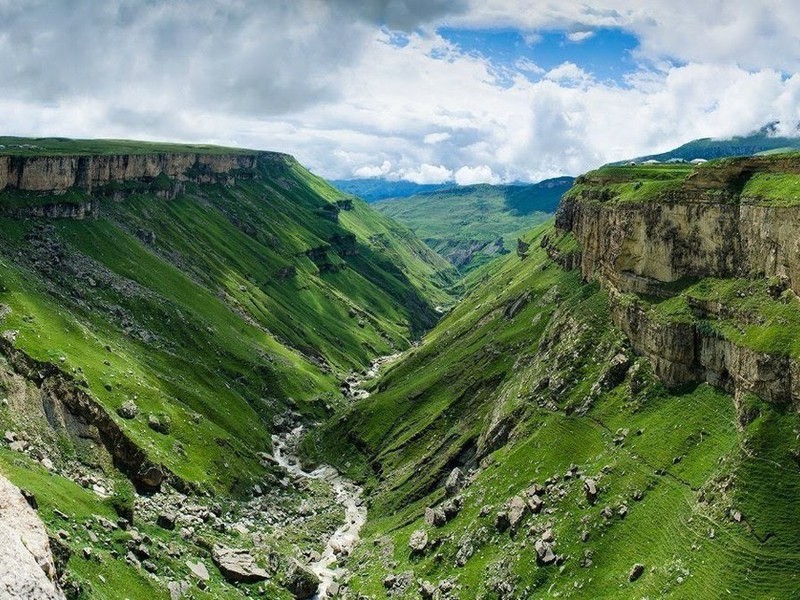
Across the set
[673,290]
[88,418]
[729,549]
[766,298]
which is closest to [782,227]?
[766,298]

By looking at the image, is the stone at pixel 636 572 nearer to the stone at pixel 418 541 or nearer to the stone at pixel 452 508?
the stone at pixel 452 508

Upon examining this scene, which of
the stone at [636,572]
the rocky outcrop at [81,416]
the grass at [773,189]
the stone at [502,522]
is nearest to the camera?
the stone at [636,572]

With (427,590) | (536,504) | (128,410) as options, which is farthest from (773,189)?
(128,410)

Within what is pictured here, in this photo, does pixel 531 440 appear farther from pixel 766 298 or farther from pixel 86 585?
pixel 86 585

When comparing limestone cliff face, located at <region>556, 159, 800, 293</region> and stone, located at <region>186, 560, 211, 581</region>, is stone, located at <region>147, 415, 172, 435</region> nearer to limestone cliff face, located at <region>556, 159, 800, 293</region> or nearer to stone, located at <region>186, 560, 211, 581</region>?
stone, located at <region>186, 560, 211, 581</region>

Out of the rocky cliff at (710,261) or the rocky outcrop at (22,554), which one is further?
the rocky cliff at (710,261)

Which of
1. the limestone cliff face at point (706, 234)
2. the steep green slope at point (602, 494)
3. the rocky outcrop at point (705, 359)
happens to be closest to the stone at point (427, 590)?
the steep green slope at point (602, 494)

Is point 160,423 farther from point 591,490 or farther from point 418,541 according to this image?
point 591,490

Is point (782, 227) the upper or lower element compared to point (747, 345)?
upper
